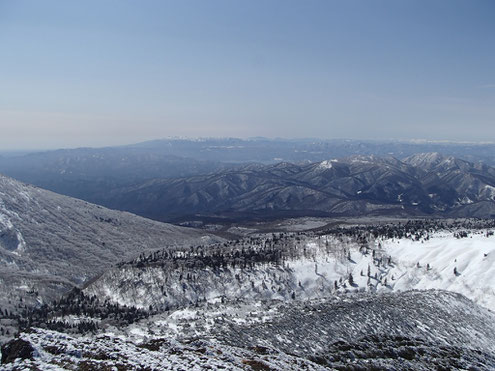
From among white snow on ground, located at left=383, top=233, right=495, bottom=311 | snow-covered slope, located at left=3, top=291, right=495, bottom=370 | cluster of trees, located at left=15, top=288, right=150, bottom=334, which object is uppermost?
snow-covered slope, located at left=3, top=291, right=495, bottom=370

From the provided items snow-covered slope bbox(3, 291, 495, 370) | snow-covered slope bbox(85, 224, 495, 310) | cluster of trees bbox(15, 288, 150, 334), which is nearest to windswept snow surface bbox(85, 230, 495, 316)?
snow-covered slope bbox(85, 224, 495, 310)

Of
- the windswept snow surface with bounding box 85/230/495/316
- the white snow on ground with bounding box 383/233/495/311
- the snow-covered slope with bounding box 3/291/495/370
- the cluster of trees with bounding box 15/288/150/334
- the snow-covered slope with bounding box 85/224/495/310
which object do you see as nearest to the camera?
the snow-covered slope with bounding box 3/291/495/370

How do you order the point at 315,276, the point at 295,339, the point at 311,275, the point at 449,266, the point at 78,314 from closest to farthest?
the point at 295,339 < the point at 78,314 < the point at 449,266 < the point at 315,276 < the point at 311,275

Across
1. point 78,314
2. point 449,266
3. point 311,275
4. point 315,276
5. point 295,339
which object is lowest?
point 78,314

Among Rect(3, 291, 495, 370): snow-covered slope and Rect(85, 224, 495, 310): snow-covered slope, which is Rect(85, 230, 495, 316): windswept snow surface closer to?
Rect(85, 224, 495, 310): snow-covered slope

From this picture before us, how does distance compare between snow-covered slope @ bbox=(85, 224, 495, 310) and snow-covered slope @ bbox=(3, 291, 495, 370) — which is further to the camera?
snow-covered slope @ bbox=(85, 224, 495, 310)

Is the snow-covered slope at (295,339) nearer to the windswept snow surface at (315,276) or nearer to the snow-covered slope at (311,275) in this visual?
the windswept snow surface at (315,276)

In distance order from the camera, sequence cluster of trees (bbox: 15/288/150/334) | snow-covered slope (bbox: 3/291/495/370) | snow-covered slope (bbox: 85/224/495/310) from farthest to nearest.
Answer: snow-covered slope (bbox: 85/224/495/310)
cluster of trees (bbox: 15/288/150/334)
snow-covered slope (bbox: 3/291/495/370)

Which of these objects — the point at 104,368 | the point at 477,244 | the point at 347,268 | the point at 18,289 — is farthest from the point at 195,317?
the point at 477,244

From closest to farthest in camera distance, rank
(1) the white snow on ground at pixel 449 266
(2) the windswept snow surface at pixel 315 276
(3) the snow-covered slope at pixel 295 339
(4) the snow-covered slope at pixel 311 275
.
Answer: (3) the snow-covered slope at pixel 295 339
(1) the white snow on ground at pixel 449 266
(2) the windswept snow surface at pixel 315 276
(4) the snow-covered slope at pixel 311 275

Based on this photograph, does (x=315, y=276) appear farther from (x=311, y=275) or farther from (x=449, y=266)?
(x=449, y=266)

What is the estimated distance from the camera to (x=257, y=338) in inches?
2672

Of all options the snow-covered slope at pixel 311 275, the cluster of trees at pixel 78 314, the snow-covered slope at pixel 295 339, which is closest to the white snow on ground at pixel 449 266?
the snow-covered slope at pixel 311 275

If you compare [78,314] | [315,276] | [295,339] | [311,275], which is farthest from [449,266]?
[78,314]
